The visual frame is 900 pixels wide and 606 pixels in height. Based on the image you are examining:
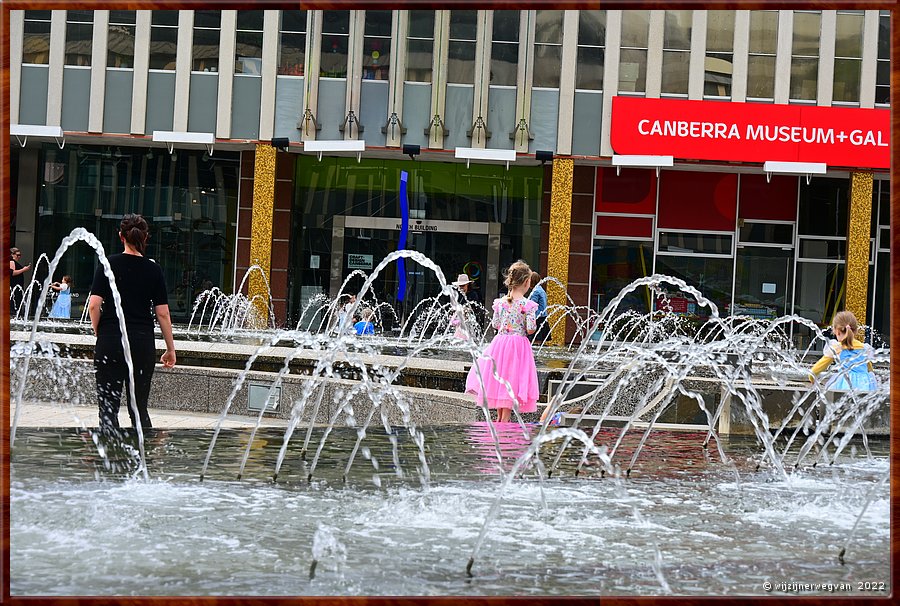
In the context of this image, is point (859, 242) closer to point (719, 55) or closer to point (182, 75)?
point (719, 55)

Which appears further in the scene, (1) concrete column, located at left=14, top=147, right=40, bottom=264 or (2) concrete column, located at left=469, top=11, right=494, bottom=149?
(1) concrete column, located at left=14, top=147, right=40, bottom=264

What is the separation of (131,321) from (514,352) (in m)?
2.98

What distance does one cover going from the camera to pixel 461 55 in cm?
2269

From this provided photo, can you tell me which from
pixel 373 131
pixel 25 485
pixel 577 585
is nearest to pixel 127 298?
pixel 25 485

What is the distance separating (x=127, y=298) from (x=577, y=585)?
160 inches

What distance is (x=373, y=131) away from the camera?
894 inches

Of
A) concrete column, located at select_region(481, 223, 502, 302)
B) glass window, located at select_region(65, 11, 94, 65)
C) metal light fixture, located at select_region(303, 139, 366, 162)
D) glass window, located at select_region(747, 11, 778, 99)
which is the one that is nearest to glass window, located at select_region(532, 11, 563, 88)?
concrete column, located at select_region(481, 223, 502, 302)

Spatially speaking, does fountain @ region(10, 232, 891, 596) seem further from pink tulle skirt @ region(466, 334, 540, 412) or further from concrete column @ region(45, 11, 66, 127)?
concrete column @ region(45, 11, 66, 127)

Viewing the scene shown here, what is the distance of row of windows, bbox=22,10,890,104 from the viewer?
73.7 feet

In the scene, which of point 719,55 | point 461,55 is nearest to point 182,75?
point 461,55

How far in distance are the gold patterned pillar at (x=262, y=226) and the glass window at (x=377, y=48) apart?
260cm

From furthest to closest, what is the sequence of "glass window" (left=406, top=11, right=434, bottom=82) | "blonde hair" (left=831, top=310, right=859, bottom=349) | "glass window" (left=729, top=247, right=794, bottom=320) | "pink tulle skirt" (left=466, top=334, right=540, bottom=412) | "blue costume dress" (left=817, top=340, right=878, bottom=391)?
1. "glass window" (left=729, top=247, right=794, bottom=320)
2. "glass window" (left=406, top=11, right=434, bottom=82)
3. "blonde hair" (left=831, top=310, right=859, bottom=349)
4. "pink tulle skirt" (left=466, top=334, right=540, bottom=412)
5. "blue costume dress" (left=817, top=340, right=878, bottom=391)

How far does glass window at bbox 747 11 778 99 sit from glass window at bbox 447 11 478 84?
5.68 m

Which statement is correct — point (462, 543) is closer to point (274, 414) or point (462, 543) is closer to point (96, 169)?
point (274, 414)
